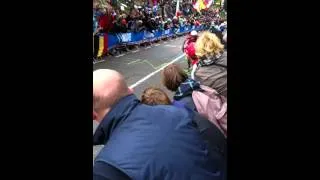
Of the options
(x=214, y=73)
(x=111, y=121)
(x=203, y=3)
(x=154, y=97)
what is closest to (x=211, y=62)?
(x=214, y=73)

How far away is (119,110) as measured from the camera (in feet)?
4.34

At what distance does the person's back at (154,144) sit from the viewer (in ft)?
3.86

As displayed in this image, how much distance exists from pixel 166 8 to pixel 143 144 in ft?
83.6

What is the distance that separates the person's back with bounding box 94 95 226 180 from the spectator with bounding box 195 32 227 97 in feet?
3.74

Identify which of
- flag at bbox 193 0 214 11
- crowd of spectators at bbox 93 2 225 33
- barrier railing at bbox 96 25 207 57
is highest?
flag at bbox 193 0 214 11

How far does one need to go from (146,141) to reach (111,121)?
14 centimetres

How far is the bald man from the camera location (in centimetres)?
118

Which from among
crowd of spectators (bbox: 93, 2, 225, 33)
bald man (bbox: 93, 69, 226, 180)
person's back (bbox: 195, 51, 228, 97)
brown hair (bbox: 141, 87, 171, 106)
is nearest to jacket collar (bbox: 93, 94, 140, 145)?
bald man (bbox: 93, 69, 226, 180)

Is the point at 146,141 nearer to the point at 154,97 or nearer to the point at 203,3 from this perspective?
the point at 154,97

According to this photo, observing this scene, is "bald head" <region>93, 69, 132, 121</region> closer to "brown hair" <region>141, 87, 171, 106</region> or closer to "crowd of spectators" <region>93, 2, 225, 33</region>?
"brown hair" <region>141, 87, 171, 106</region>

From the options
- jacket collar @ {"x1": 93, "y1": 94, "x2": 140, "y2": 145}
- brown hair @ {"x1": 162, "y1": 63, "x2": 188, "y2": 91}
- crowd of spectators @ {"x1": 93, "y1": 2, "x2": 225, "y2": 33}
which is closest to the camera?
jacket collar @ {"x1": 93, "y1": 94, "x2": 140, "y2": 145}

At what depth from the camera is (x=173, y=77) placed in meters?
2.50
